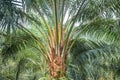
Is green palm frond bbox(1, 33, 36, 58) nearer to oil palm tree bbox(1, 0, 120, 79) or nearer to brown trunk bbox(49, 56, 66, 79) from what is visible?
oil palm tree bbox(1, 0, 120, 79)

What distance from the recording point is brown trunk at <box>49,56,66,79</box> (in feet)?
28.2

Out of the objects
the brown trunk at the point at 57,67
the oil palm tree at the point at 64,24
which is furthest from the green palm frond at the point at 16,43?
the brown trunk at the point at 57,67

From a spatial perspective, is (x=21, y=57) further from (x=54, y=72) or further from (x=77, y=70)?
(x=54, y=72)

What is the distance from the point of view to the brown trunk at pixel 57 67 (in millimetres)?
8609

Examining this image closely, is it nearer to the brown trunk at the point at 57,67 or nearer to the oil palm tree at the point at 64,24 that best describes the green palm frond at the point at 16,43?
the oil palm tree at the point at 64,24

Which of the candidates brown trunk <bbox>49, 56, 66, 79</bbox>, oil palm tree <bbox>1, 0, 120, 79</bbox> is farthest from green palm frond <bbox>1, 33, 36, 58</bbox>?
brown trunk <bbox>49, 56, 66, 79</bbox>

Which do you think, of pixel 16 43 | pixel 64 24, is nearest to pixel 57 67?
pixel 64 24

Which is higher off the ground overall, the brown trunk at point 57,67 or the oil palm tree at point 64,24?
the oil palm tree at point 64,24

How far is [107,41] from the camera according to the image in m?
9.61

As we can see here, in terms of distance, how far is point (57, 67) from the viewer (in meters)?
8.60

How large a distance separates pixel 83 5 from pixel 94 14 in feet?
1.49

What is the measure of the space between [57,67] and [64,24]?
126cm

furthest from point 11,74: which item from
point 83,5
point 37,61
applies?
point 83,5

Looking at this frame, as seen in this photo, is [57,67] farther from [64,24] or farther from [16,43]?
[16,43]
